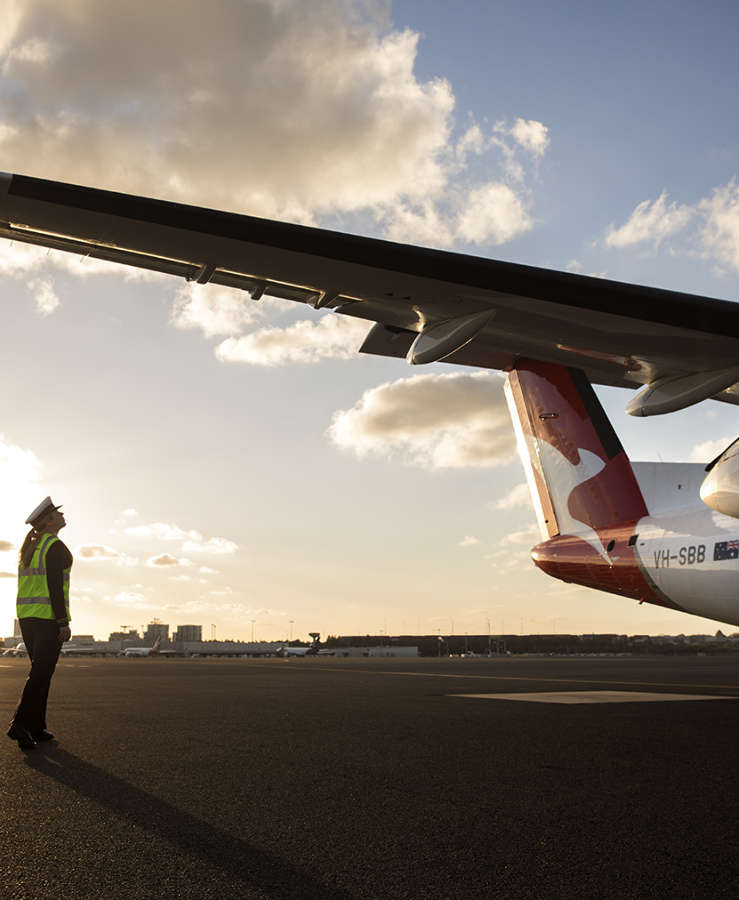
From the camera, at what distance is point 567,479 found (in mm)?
14477

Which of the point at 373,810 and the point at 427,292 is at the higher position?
the point at 427,292

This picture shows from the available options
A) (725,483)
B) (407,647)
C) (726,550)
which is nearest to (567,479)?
(726,550)

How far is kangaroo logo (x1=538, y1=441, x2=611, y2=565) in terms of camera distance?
1407 cm

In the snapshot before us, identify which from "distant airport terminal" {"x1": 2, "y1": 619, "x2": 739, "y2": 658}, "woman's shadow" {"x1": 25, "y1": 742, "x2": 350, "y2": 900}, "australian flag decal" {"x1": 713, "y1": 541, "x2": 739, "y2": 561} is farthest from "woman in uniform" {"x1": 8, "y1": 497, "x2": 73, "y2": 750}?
"distant airport terminal" {"x1": 2, "y1": 619, "x2": 739, "y2": 658}

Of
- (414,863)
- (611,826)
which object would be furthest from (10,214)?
(611,826)

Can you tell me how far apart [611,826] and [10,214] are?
4.81m

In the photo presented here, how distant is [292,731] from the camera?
274 inches

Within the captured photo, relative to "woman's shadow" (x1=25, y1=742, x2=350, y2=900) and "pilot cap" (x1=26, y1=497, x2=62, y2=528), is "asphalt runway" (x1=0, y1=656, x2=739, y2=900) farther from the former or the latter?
"pilot cap" (x1=26, y1=497, x2=62, y2=528)

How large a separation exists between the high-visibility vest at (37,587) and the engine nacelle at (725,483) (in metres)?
5.58

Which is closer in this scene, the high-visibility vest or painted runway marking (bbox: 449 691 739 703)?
the high-visibility vest

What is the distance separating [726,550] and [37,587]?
988cm

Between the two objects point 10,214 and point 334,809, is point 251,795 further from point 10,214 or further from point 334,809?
point 10,214

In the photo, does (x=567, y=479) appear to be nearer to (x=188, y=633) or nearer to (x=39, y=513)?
(x=39, y=513)

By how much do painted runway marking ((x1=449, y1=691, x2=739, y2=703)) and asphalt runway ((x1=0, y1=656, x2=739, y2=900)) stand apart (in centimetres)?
308
